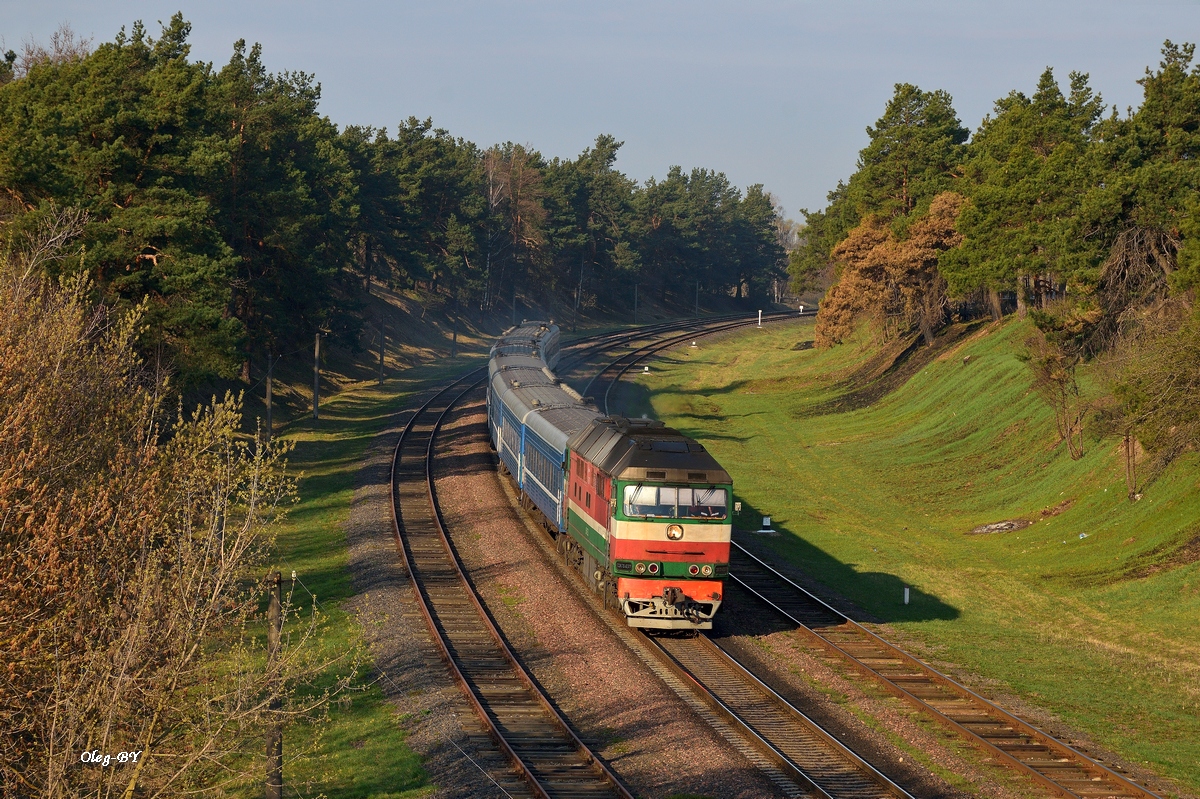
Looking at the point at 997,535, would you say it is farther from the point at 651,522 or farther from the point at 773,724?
the point at 773,724

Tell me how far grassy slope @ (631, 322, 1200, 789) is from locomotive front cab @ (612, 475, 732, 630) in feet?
18.2

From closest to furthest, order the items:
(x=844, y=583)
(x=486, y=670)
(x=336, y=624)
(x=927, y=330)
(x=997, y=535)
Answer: (x=486, y=670), (x=336, y=624), (x=844, y=583), (x=997, y=535), (x=927, y=330)

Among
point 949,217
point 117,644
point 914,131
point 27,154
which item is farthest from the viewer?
point 914,131

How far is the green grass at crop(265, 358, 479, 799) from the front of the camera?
18.2m

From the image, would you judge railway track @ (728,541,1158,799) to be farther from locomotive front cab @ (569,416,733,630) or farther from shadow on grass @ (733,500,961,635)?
locomotive front cab @ (569,416,733,630)

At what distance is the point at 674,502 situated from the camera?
2495 centimetres

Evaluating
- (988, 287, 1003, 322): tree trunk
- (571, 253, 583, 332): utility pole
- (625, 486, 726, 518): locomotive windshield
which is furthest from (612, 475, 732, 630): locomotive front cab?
(571, 253, 583, 332): utility pole

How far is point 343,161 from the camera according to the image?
78250 mm

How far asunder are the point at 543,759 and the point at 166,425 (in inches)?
1057

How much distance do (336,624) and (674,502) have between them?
28.6ft

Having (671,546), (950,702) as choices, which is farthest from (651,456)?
(950,702)

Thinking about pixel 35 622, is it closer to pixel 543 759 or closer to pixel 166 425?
pixel 543 759

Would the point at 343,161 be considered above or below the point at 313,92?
below

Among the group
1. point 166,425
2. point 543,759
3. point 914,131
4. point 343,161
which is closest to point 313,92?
point 343,161
